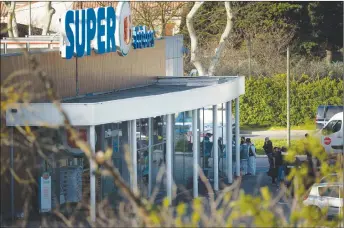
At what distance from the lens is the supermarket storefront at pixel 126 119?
21.2 meters

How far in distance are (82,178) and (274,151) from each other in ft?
26.0

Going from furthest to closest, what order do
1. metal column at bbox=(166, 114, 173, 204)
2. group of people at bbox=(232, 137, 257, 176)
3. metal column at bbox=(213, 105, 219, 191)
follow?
group of people at bbox=(232, 137, 257, 176)
metal column at bbox=(213, 105, 219, 191)
metal column at bbox=(166, 114, 173, 204)

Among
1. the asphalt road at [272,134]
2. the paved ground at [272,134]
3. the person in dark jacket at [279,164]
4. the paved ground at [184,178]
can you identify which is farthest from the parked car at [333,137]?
the paved ground at [272,134]

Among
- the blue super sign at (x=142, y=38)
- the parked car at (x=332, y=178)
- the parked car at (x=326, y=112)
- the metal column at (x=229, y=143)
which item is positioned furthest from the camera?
the parked car at (x=326, y=112)

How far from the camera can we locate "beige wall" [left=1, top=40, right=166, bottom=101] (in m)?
21.5

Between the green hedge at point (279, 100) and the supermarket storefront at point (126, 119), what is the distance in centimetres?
1775

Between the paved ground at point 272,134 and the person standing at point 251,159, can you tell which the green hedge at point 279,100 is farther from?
the person standing at point 251,159

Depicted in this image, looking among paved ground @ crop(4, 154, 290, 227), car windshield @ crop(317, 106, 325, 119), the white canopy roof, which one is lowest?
paved ground @ crop(4, 154, 290, 227)

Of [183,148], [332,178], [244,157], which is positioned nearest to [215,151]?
[183,148]

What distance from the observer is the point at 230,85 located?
2853 cm

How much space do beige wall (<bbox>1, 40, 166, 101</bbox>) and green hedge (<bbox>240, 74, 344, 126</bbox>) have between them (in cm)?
1581

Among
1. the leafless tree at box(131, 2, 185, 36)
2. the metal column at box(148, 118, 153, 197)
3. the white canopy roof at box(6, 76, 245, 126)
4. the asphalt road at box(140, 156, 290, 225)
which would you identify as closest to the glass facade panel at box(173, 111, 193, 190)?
the asphalt road at box(140, 156, 290, 225)

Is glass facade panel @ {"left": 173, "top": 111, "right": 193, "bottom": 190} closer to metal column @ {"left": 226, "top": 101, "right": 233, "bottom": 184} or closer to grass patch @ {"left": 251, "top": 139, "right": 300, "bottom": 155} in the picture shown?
metal column @ {"left": 226, "top": 101, "right": 233, "bottom": 184}

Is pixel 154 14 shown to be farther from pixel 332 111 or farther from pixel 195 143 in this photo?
pixel 195 143
